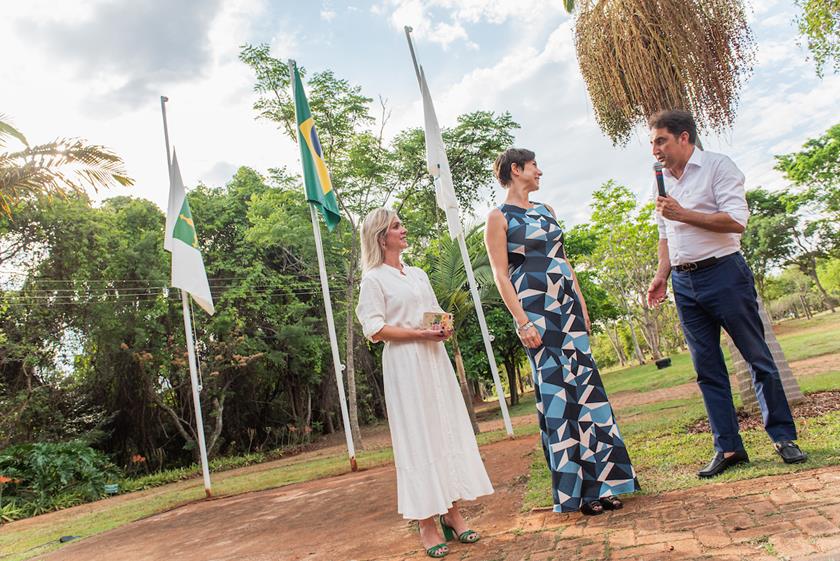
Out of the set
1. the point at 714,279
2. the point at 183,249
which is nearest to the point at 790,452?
the point at 714,279

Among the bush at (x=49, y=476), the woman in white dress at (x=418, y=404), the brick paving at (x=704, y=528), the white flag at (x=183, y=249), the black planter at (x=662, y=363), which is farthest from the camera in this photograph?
the black planter at (x=662, y=363)

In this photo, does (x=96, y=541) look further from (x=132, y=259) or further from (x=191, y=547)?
(x=132, y=259)

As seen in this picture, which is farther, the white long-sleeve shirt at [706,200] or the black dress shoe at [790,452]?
the white long-sleeve shirt at [706,200]

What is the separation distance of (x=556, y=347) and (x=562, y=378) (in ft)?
0.60

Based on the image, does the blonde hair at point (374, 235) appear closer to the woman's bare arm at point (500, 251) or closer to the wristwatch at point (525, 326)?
the woman's bare arm at point (500, 251)

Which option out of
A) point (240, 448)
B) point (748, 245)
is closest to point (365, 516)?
point (240, 448)

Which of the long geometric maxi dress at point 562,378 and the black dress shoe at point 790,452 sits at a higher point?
the long geometric maxi dress at point 562,378

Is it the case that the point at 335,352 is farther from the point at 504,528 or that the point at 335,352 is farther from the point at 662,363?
the point at 662,363

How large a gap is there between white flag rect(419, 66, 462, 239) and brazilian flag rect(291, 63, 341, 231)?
1.80m

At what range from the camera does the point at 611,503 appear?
322 centimetres

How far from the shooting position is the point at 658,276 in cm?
392

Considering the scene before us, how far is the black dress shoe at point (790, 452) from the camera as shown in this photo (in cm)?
322

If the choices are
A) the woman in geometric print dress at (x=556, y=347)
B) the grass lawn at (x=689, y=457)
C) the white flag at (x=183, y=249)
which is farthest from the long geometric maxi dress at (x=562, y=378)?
the white flag at (x=183, y=249)

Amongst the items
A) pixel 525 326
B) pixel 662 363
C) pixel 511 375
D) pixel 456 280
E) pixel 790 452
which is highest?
pixel 456 280
